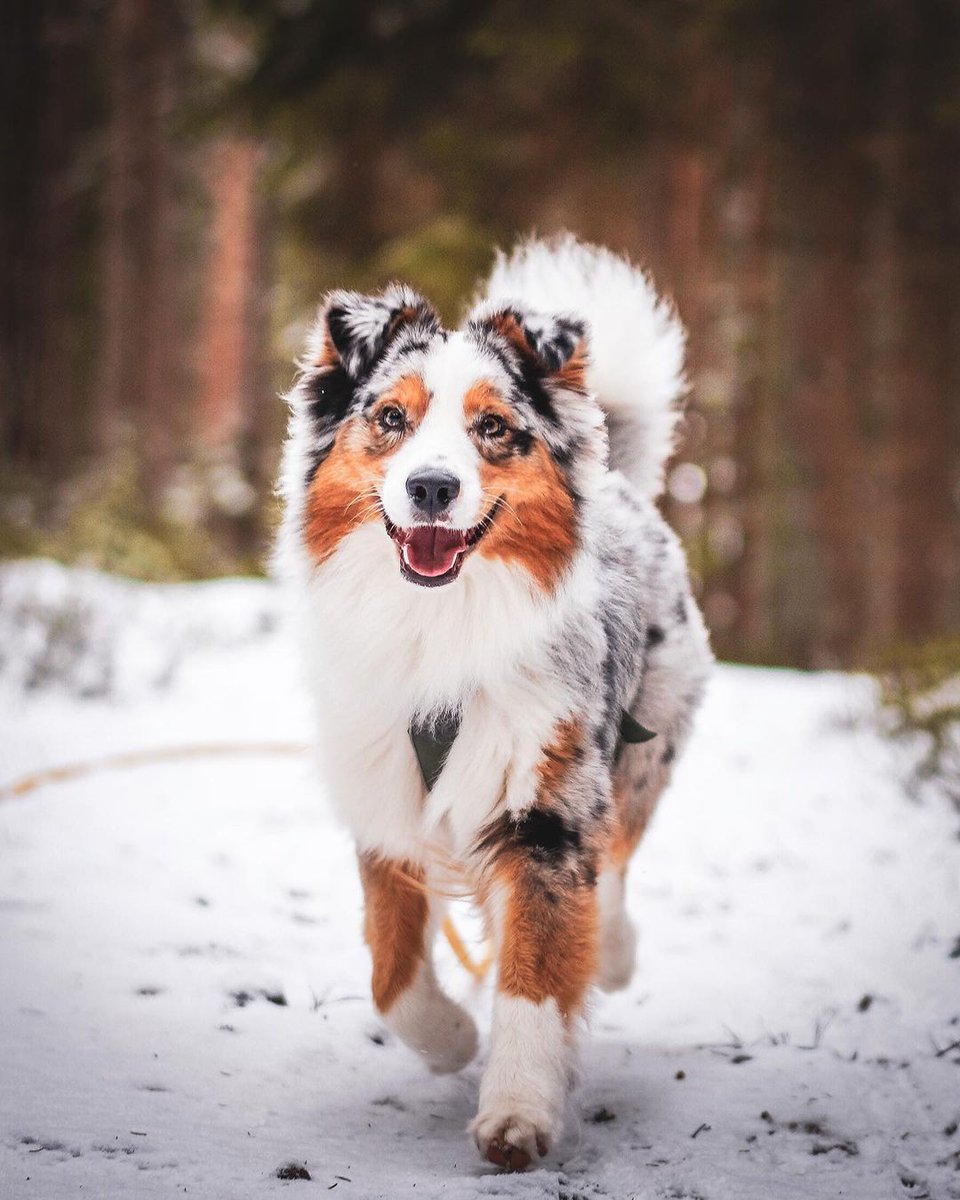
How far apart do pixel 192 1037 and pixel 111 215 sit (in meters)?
13.5

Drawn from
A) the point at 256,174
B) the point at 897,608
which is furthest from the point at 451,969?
the point at 256,174

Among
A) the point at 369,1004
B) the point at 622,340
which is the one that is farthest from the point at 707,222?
the point at 369,1004

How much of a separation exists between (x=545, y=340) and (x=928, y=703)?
3.94m

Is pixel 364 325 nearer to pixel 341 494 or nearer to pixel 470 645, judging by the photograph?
pixel 341 494

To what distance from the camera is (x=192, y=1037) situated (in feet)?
9.32

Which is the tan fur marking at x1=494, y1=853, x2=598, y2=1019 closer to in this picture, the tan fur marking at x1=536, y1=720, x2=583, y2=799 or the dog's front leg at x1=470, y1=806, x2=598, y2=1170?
the dog's front leg at x1=470, y1=806, x2=598, y2=1170

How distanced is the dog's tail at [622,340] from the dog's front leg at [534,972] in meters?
1.70

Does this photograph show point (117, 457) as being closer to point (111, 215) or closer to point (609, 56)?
→ point (111, 215)

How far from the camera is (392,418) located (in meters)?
2.81

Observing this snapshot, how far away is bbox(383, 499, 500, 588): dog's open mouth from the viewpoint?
260 cm

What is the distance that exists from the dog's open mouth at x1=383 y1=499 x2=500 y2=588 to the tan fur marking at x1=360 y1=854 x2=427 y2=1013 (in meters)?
0.86

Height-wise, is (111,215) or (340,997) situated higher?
(111,215)

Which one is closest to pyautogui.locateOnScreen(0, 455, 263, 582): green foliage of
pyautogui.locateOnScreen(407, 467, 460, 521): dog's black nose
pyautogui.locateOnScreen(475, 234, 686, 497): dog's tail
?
pyautogui.locateOnScreen(475, 234, 686, 497): dog's tail

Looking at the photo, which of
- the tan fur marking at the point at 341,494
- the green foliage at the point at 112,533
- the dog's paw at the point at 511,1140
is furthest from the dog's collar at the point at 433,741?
the green foliage at the point at 112,533
